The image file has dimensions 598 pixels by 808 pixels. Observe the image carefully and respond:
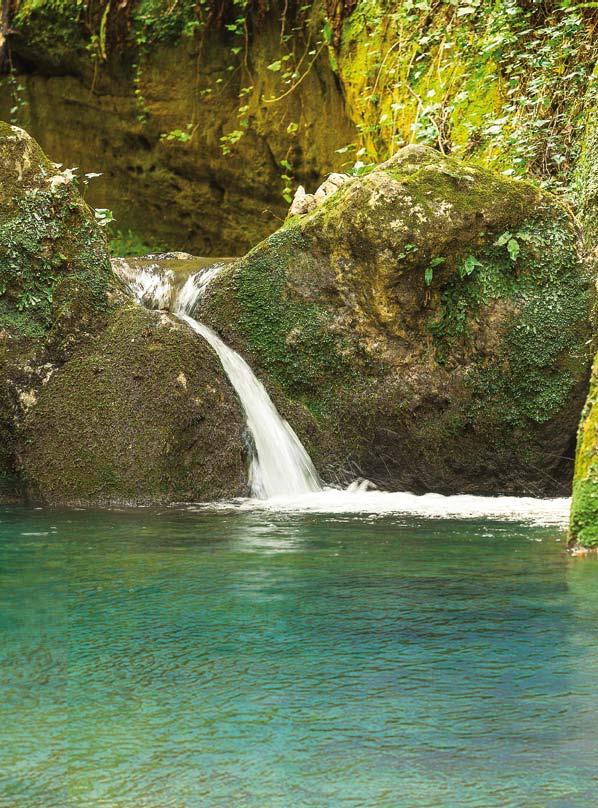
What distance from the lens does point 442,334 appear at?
29.4ft

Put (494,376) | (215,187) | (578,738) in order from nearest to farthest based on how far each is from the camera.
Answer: (578,738)
(494,376)
(215,187)

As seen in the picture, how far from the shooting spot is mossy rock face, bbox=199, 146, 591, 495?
880cm

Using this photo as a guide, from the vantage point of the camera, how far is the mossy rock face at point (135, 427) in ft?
26.1

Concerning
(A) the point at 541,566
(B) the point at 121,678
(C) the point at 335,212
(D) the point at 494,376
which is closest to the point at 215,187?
(C) the point at 335,212

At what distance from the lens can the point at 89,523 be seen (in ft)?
22.0

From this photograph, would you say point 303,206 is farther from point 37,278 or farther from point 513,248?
point 37,278

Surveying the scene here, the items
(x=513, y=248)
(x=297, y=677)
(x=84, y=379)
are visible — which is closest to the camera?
(x=297, y=677)

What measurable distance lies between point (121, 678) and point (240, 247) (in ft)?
50.4

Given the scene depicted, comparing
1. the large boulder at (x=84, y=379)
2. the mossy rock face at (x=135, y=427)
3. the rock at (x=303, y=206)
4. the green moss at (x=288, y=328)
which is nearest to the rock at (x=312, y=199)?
the rock at (x=303, y=206)

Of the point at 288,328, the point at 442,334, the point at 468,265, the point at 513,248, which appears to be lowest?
the point at 442,334

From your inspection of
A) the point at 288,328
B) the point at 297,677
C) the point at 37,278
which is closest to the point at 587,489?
the point at 297,677

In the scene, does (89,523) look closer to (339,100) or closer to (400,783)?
(400,783)

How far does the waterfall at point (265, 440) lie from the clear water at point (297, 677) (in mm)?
3019

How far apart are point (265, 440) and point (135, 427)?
1272 mm
